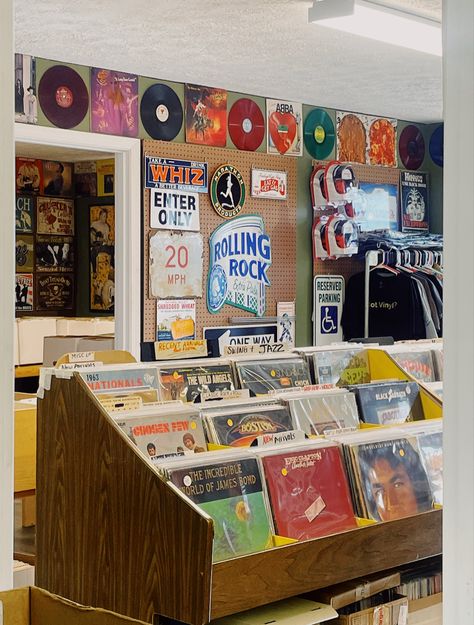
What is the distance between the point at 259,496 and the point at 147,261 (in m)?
3.59

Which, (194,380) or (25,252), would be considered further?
(25,252)

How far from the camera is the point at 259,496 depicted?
2.67 metres

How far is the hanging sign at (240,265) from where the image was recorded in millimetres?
6535

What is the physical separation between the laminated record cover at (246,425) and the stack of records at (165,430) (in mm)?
75

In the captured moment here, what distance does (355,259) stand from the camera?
7.57 m

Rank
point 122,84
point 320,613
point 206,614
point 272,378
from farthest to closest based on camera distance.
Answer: point 122,84
point 272,378
point 320,613
point 206,614

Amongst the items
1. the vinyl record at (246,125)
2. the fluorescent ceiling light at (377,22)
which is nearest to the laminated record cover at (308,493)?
the fluorescent ceiling light at (377,22)

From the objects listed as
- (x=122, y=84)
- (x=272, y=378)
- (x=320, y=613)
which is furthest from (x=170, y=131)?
(x=320, y=613)

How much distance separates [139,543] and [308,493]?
55 centimetres

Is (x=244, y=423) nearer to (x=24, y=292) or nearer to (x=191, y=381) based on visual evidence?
(x=191, y=381)

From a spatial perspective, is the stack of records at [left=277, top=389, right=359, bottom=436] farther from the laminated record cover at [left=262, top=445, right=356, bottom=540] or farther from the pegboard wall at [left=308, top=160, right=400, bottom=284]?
the pegboard wall at [left=308, top=160, right=400, bottom=284]

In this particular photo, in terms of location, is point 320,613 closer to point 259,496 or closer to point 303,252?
point 259,496

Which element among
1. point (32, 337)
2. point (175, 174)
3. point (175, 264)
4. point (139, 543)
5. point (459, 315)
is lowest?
point (139, 543)

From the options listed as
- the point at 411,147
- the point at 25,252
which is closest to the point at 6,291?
the point at 411,147
